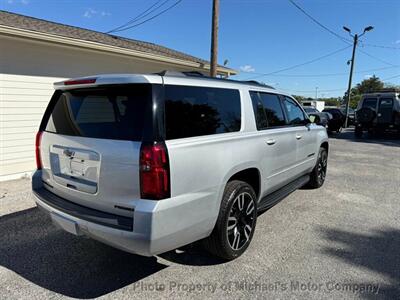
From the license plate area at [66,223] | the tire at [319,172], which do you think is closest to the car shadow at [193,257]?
the license plate area at [66,223]

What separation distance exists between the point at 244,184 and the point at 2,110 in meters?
5.66

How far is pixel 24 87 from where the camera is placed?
21.9 ft

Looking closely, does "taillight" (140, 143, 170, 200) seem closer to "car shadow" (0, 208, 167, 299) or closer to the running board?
"car shadow" (0, 208, 167, 299)

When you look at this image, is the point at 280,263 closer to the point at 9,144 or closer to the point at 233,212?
the point at 233,212

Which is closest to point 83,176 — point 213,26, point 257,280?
point 257,280

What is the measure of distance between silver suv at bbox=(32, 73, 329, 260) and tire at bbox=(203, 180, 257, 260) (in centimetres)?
1

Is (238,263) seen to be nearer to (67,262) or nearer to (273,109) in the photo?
(67,262)

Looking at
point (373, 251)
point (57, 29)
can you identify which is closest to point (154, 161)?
point (373, 251)

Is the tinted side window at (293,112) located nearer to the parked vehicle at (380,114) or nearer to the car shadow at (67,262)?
the car shadow at (67,262)

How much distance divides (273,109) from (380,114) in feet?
48.1

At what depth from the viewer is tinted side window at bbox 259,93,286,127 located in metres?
4.05

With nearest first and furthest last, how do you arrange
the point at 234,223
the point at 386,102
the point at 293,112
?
the point at 234,223 → the point at 293,112 → the point at 386,102

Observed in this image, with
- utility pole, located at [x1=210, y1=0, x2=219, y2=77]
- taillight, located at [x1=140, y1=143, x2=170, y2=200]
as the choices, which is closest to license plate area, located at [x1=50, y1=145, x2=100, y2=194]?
taillight, located at [x1=140, y1=143, x2=170, y2=200]

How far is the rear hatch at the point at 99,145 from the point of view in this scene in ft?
7.95
